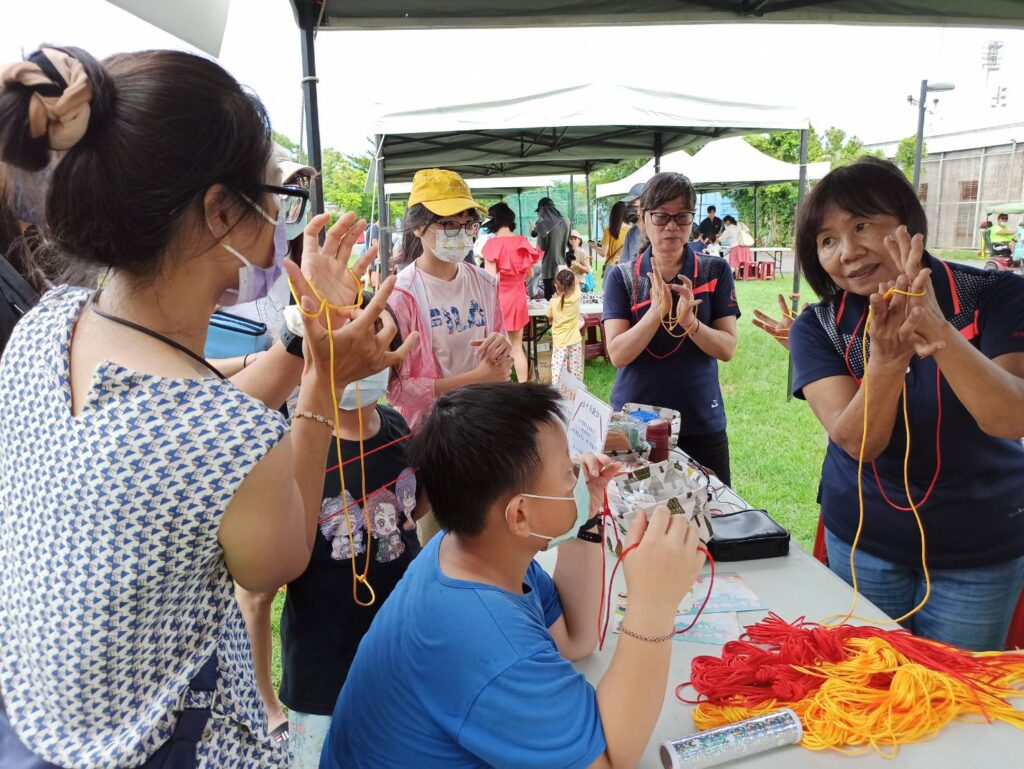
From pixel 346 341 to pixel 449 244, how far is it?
1628 millimetres

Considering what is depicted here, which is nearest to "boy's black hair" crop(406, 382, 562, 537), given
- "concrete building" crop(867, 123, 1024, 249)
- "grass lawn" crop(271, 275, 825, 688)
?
"grass lawn" crop(271, 275, 825, 688)

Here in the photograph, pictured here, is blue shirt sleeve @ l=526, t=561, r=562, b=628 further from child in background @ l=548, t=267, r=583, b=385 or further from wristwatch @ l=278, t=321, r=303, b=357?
child in background @ l=548, t=267, r=583, b=385

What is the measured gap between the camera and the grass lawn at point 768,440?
390cm

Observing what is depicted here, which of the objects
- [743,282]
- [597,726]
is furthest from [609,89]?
[743,282]

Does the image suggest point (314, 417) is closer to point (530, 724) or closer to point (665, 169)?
point (530, 724)

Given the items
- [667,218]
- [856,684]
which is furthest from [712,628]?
[667,218]

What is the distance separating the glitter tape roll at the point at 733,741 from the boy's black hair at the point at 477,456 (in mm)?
486

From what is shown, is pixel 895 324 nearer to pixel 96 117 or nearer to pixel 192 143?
pixel 192 143

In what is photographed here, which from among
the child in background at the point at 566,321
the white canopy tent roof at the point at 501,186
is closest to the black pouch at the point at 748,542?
the child in background at the point at 566,321

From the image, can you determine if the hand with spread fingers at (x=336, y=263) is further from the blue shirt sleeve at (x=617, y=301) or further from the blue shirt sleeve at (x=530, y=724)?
the blue shirt sleeve at (x=617, y=301)

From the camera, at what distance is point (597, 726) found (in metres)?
0.96

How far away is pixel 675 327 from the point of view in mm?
2562

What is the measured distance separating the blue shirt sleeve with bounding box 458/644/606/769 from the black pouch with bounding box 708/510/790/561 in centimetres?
88

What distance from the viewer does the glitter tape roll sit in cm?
105
